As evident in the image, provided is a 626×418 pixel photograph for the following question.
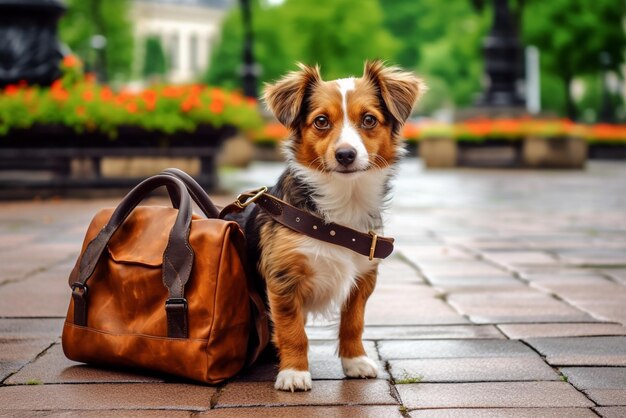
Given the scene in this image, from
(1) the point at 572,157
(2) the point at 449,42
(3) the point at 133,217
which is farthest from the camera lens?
(2) the point at 449,42

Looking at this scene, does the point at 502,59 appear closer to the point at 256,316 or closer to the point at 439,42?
the point at 256,316

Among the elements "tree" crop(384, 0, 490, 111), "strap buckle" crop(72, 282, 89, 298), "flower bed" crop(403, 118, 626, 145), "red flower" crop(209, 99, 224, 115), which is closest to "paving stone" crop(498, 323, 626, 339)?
"strap buckle" crop(72, 282, 89, 298)

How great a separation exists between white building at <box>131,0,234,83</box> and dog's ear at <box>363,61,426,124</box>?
3888 inches

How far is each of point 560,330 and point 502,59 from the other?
59.3 feet

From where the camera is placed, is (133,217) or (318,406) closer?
(318,406)

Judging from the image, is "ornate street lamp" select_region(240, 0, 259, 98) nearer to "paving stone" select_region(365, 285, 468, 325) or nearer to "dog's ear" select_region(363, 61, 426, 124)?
"paving stone" select_region(365, 285, 468, 325)

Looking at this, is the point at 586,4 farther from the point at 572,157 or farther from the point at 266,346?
the point at 266,346

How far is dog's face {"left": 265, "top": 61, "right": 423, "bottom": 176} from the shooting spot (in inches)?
134

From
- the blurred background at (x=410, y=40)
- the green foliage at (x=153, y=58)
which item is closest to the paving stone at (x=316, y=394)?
the blurred background at (x=410, y=40)

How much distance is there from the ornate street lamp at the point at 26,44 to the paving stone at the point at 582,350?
397 inches

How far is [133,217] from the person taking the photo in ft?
12.1

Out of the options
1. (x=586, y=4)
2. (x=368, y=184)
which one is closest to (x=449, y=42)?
(x=586, y=4)

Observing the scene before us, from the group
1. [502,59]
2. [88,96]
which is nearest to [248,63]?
[502,59]

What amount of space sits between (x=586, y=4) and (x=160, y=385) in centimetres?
3557
